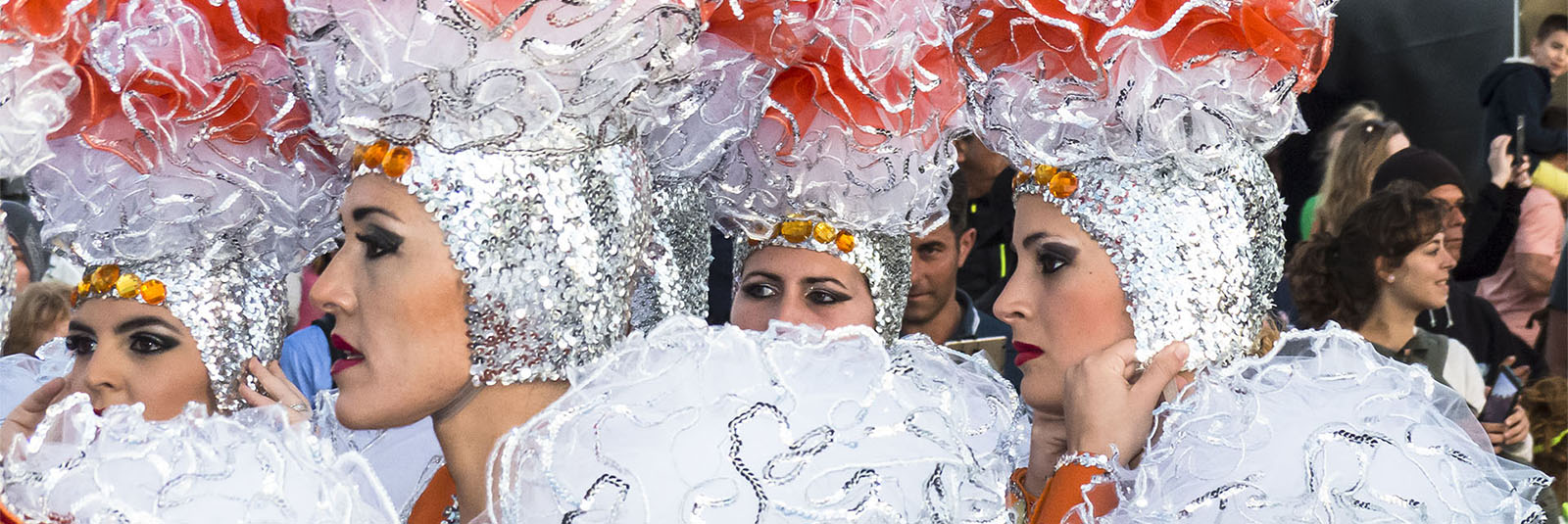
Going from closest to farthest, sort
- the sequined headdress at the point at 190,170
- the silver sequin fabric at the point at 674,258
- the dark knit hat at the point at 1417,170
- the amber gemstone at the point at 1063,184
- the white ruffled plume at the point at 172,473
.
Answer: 1. the white ruffled plume at the point at 172,473
2. the sequined headdress at the point at 190,170
3. the amber gemstone at the point at 1063,184
4. the silver sequin fabric at the point at 674,258
5. the dark knit hat at the point at 1417,170

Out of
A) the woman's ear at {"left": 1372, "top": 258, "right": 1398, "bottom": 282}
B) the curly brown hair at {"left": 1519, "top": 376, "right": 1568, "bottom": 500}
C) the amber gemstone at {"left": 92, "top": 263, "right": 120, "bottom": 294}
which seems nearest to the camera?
the amber gemstone at {"left": 92, "top": 263, "right": 120, "bottom": 294}

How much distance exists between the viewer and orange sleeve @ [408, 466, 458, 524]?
2383 mm

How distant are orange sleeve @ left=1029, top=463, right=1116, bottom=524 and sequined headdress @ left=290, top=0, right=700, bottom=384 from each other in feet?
2.46

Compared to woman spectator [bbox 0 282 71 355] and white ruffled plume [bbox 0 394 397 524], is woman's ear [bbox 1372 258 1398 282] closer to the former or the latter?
white ruffled plume [bbox 0 394 397 524]

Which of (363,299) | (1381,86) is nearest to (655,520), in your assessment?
(363,299)

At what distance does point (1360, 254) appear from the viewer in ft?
13.9

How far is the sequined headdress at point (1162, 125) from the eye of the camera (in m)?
2.54

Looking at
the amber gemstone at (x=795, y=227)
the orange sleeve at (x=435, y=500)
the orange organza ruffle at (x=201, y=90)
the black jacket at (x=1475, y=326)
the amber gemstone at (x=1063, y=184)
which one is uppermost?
the orange organza ruffle at (x=201, y=90)

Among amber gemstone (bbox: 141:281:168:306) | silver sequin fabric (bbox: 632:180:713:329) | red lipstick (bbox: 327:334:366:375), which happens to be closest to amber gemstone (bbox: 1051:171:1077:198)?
silver sequin fabric (bbox: 632:180:713:329)

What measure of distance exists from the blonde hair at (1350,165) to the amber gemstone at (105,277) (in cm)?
308

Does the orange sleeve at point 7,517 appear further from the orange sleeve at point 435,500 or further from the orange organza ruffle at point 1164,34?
the orange organza ruffle at point 1164,34

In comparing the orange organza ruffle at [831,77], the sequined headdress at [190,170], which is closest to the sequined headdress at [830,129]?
the orange organza ruffle at [831,77]

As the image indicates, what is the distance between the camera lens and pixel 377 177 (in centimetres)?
208

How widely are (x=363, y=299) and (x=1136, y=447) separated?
1162 mm
